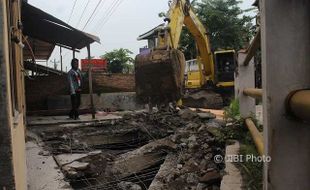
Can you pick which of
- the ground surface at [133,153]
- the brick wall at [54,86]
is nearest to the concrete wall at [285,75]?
the ground surface at [133,153]

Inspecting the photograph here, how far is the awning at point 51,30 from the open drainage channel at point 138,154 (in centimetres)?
280

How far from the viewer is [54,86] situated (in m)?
15.2

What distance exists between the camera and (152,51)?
8602mm

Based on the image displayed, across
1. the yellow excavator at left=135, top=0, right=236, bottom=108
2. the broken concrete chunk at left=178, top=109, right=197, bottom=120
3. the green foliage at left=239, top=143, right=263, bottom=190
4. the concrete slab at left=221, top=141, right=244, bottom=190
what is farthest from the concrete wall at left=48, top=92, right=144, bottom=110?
the green foliage at left=239, top=143, right=263, bottom=190

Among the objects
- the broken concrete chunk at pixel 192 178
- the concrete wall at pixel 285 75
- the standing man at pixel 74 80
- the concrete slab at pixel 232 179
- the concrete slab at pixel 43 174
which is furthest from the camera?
the standing man at pixel 74 80

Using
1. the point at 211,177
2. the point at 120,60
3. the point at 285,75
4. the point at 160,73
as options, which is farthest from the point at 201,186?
the point at 120,60

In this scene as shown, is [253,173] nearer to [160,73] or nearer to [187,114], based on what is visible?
[160,73]

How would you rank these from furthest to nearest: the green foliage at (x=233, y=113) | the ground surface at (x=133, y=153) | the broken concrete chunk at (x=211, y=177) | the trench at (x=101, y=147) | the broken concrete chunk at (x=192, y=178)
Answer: the trench at (x=101, y=147) → the green foliage at (x=233, y=113) → the ground surface at (x=133, y=153) → the broken concrete chunk at (x=192, y=178) → the broken concrete chunk at (x=211, y=177)

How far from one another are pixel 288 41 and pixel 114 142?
8.38 meters

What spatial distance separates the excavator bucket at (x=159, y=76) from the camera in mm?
8375

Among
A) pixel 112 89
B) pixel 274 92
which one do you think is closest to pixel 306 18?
pixel 274 92

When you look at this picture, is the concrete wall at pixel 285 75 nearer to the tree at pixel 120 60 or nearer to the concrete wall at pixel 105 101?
the concrete wall at pixel 105 101

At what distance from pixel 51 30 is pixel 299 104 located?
11314mm

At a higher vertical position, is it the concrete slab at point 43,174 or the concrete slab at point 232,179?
the concrete slab at point 232,179
